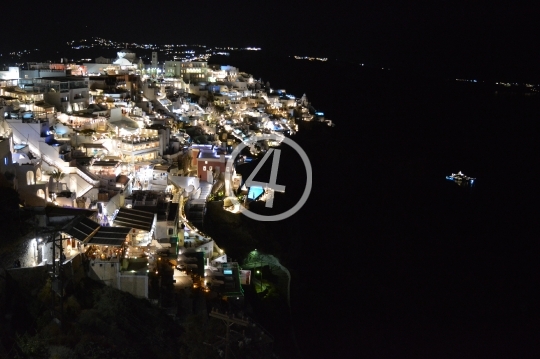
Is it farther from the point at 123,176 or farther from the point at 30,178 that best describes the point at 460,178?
the point at 30,178

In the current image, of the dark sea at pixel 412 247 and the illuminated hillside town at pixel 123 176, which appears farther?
the dark sea at pixel 412 247

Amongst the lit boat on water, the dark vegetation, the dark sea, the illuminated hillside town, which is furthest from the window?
the lit boat on water

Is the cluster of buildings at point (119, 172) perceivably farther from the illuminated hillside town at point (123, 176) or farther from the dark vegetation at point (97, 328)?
the dark vegetation at point (97, 328)

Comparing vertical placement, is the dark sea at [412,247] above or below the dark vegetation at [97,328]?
below

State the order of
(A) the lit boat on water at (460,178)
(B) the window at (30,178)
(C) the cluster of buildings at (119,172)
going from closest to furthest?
(C) the cluster of buildings at (119,172) → (B) the window at (30,178) → (A) the lit boat on water at (460,178)

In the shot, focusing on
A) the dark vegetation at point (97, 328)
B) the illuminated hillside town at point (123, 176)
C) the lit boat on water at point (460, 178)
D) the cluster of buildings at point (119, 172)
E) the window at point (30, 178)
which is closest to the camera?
the dark vegetation at point (97, 328)

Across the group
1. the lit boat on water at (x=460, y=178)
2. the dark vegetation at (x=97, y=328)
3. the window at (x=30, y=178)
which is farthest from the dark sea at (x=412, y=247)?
the window at (x=30, y=178)
